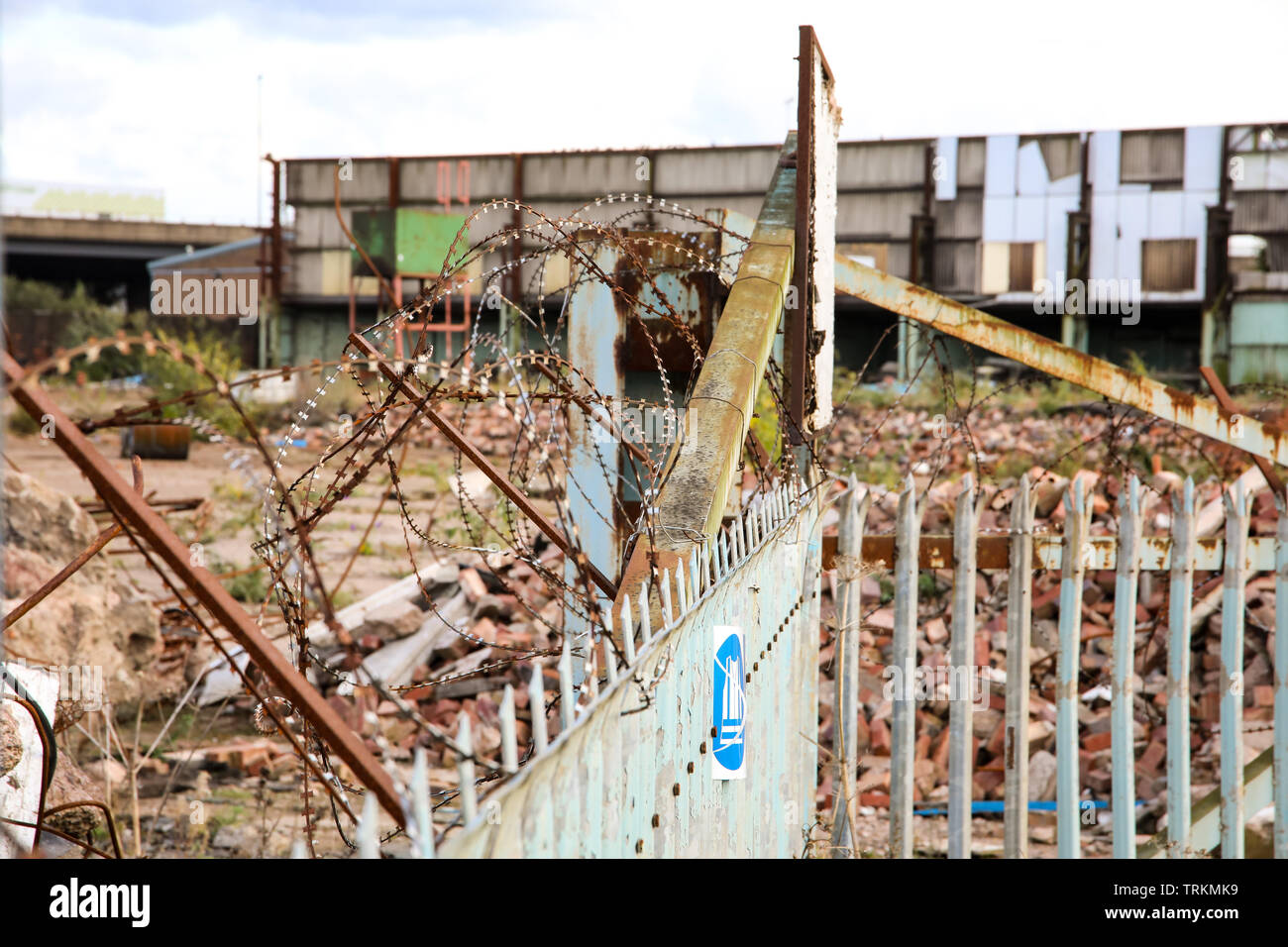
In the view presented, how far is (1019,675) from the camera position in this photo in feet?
11.9

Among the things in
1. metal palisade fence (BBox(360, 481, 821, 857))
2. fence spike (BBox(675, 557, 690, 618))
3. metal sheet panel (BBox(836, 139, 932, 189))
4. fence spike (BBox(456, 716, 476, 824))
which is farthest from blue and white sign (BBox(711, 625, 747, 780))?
metal sheet panel (BBox(836, 139, 932, 189))

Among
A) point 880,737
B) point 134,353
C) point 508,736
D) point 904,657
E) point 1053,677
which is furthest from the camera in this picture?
point 134,353

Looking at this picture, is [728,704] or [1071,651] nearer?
[728,704]

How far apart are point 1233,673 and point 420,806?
143 inches

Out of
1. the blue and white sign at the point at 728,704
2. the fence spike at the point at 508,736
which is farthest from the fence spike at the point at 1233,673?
the fence spike at the point at 508,736

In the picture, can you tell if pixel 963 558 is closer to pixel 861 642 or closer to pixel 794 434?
pixel 794 434

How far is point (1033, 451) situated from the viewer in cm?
1286

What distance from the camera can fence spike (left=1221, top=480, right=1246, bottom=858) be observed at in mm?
3873

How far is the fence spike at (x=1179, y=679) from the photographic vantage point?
3.78 m

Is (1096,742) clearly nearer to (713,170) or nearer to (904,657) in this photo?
(904,657)

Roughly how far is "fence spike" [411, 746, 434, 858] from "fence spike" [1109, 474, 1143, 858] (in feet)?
10.2

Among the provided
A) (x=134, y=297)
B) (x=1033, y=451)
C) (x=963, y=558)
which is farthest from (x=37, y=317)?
(x=963, y=558)

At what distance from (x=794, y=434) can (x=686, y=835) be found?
175cm

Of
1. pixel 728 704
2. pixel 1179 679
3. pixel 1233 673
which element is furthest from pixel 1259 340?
pixel 728 704
